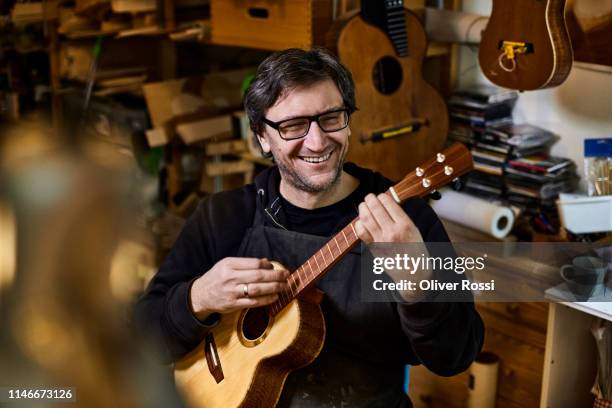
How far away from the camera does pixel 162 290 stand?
1.72m

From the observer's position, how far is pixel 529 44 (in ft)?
6.49

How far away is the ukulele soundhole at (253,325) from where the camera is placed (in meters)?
1.58

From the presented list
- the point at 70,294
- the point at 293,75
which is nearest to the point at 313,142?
the point at 293,75

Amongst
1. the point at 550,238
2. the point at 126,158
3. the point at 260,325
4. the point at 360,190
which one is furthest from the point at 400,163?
the point at 126,158

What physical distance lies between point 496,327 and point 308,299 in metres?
0.85

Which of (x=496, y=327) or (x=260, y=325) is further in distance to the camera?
(x=496, y=327)

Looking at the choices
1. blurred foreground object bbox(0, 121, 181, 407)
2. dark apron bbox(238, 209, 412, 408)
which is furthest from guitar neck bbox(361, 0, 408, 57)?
blurred foreground object bbox(0, 121, 181, 407)

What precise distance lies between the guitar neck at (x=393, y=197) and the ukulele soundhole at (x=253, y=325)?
0.04 meters

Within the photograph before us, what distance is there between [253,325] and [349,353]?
0.69 ft

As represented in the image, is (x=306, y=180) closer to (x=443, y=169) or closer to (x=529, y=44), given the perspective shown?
(x=443, y=169)

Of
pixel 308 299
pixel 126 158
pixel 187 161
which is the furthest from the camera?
pixel 187 161

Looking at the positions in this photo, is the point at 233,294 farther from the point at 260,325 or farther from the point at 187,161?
the point at 187,161

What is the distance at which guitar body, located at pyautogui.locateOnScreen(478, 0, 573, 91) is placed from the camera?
1916 mm

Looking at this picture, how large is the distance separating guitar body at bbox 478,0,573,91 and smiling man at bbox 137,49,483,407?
0.60 metres
